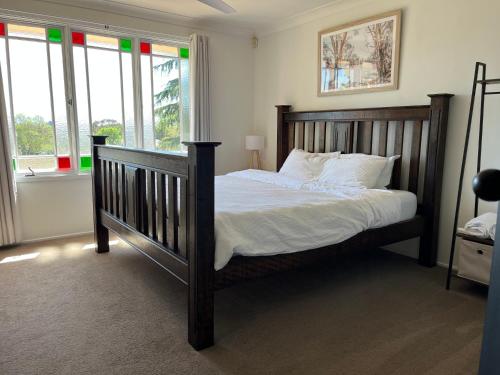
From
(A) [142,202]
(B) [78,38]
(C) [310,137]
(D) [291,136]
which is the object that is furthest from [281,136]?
(B) [78,38]

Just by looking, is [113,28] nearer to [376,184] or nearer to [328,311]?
[376,184]

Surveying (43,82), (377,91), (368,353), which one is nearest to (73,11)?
(43,82)

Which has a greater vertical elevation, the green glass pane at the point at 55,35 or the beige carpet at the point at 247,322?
the green glass pane at the point at 55,35

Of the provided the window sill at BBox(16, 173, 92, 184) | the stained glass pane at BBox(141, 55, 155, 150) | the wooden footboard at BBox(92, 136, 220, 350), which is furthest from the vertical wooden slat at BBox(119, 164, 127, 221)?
the stained glass pane at BBox(141, 55, 155, 150)

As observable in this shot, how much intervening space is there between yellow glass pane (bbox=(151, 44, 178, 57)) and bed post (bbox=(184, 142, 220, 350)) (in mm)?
2879

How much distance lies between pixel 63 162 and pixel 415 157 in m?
3.49

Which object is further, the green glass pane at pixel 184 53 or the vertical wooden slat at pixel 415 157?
the green glass pane at pixel 184 53

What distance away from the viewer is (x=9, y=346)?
192cm

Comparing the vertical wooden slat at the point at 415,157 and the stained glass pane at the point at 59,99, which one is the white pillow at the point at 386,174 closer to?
the vertical wooden slat at the point at 415,157

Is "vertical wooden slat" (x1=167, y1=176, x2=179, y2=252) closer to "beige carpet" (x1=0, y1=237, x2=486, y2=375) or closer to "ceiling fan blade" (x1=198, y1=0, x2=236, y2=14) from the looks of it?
"beige carpet" (x1=0, y1=237, x2=486, y2=375)

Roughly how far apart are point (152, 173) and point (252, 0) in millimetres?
2322

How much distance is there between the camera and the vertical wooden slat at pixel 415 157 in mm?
3117

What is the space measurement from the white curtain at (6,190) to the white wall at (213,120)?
14 cm

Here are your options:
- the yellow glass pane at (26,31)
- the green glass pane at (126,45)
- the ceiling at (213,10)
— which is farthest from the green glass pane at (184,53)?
the yellow glass pane at (26,31)
